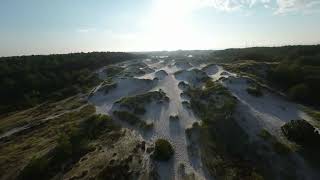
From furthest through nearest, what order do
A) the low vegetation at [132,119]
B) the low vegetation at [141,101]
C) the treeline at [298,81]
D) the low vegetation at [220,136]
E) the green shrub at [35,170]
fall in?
the treeline at [298,81] → the low vegetation at [141,101] → the low vegetation at [132,119] → the low vegetation at [220,136] → the green shrub at [35,170]

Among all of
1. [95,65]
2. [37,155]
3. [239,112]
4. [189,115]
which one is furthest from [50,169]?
[95,65]

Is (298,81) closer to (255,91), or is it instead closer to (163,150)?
(255,91)

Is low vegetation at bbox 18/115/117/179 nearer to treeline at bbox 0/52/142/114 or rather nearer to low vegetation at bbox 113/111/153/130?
low vegetation at bbox 113/111/153/130

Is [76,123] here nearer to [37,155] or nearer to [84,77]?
[37,155]

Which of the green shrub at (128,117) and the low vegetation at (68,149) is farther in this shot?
the green shrub at (128,117)

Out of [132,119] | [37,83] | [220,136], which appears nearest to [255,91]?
[220,136]

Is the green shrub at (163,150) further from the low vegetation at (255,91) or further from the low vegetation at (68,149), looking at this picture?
the low vegetation at (255,91)

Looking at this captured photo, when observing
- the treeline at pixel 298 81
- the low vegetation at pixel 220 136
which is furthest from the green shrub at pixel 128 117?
the treeline at pixel 298 81

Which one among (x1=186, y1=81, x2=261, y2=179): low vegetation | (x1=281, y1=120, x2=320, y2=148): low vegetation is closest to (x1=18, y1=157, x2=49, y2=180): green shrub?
(x1=186, y1=81, x2=261, y2=179): low vegetation
